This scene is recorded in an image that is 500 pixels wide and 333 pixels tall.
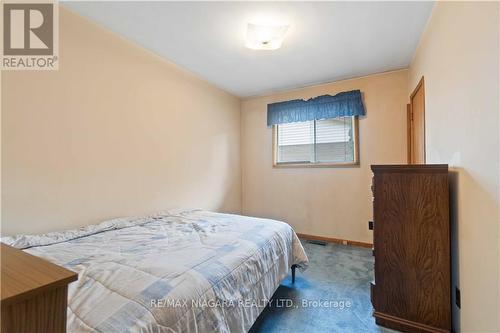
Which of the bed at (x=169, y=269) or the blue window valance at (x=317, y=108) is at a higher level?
the blue window valance at (x=317, y=108)

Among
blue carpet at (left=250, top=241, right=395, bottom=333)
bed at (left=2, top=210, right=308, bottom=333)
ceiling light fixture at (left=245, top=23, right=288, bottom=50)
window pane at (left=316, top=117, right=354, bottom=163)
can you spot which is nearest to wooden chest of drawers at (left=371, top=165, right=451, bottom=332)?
blue carpet at (left=250, top=241, right=395, bottom=333)

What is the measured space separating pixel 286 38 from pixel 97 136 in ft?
6.78

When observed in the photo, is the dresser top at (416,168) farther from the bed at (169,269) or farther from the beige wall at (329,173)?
the beige wall at (329,173)

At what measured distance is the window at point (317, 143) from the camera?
353cm

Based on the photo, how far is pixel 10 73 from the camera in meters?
1.67

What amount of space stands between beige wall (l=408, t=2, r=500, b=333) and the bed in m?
1.18

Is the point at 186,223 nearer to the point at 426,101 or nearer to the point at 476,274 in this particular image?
the point at 476,274

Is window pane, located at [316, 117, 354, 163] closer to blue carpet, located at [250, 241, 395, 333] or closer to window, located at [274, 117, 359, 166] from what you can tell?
window, located at [274, 117, 359, 166]

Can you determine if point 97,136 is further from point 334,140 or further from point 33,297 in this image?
point 334,140

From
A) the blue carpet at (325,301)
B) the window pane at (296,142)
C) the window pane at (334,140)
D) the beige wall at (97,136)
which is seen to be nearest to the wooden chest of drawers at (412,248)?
the blue carpet at (325,301)

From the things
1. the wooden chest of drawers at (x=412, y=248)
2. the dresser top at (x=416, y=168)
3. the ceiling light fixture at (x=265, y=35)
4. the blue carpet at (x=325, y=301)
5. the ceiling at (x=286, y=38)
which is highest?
the ceiling at (x=286, y=38)

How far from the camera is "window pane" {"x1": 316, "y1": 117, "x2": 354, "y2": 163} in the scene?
3.53 metres

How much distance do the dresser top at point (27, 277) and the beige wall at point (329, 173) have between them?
3.48m

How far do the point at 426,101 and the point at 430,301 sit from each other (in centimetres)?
174
